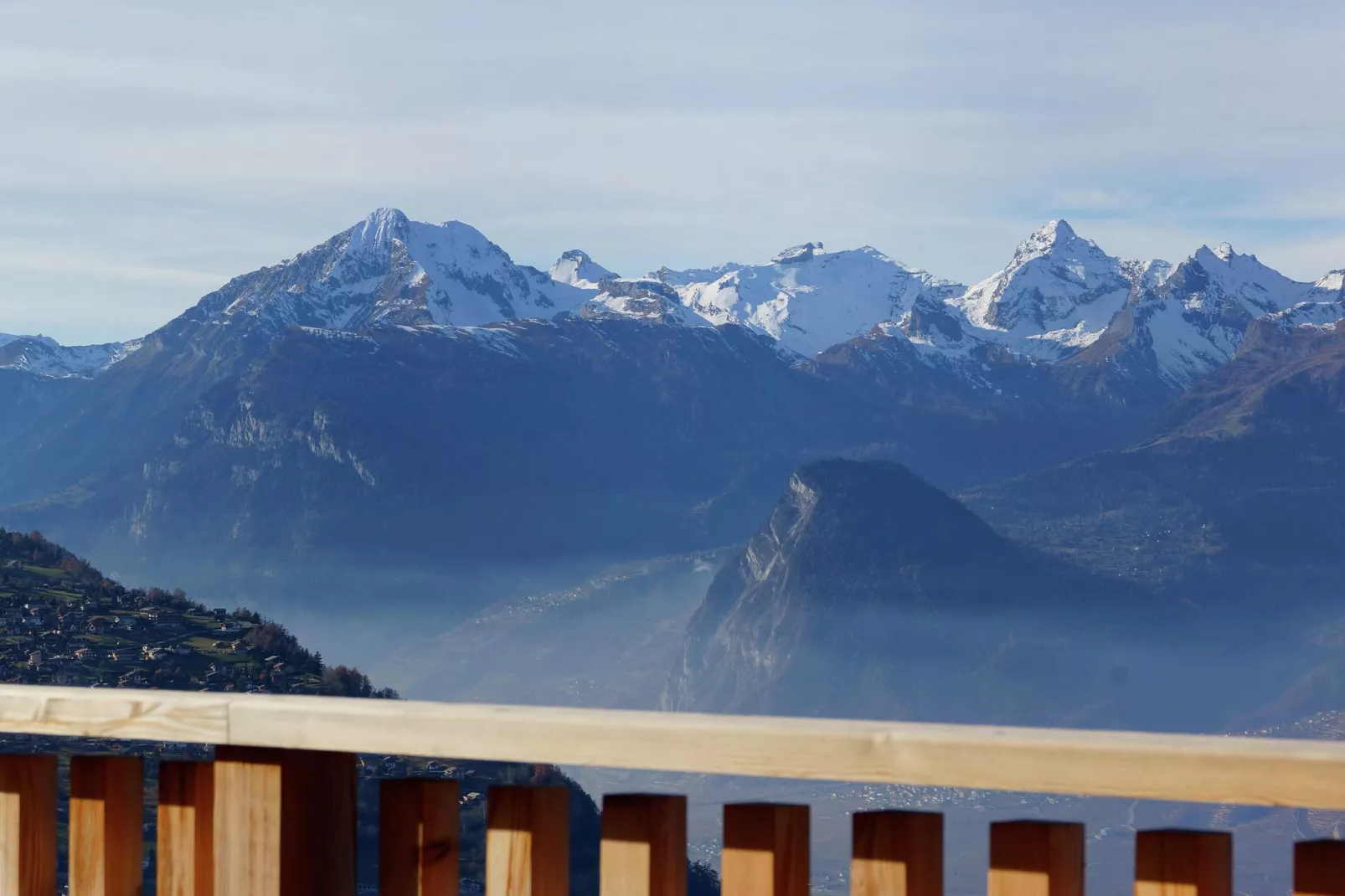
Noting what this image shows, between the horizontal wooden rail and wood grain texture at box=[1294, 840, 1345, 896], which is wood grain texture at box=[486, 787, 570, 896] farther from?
wood grain texture at box=[1294, 840, 1345, 896]

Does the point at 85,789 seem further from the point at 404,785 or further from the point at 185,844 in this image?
the point at 404,785

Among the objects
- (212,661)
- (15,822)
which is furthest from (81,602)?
(15,822)

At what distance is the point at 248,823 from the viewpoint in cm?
306

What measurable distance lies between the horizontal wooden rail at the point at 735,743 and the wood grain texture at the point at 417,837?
138 millimetres

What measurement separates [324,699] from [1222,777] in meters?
1.55

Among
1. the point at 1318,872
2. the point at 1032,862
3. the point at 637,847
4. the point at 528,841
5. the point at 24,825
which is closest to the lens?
the point at 1318,872

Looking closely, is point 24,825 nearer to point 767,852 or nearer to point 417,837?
point 417,837

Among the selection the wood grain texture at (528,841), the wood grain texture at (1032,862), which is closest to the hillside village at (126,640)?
the wood grain texture at (528,841)

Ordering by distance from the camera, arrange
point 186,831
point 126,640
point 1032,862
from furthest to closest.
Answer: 1. point 126,640
2. point 186,831
3. point 1032,862

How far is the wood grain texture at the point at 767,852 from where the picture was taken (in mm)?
2668

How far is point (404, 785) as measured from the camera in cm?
301

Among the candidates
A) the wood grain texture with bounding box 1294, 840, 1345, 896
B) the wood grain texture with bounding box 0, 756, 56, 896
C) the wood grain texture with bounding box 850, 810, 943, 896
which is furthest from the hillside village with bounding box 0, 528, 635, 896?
the wood grain texture with bounding box 1294, 840, 1345, 896

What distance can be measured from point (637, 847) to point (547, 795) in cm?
20

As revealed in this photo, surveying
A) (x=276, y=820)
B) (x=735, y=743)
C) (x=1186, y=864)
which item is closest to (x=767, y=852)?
(x=735, y=743)
